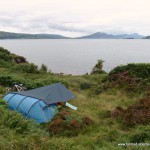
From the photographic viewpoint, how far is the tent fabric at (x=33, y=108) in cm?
1733

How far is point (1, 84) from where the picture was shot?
2747 cm

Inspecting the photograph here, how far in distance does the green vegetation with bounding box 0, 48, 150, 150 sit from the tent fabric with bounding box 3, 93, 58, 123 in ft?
2.45

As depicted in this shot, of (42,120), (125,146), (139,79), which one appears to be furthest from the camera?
(139,79)

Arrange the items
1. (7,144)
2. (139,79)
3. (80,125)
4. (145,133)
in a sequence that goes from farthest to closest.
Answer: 1. (139,79)
2. (80,125)
3. (145,133)
4. (7,144)

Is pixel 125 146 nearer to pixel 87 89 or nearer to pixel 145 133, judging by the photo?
pixel 145 133

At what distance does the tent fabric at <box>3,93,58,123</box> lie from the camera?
1733 cm

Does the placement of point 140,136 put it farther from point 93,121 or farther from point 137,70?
point 137,70

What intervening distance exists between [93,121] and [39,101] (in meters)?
4.21

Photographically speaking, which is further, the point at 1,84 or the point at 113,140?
the point at 1,84

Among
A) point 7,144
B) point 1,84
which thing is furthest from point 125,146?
point 1,84

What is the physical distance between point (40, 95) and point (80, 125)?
5241 mm

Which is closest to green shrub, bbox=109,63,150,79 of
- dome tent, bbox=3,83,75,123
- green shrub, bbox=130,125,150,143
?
dome tent, bbox=3,83,75,123

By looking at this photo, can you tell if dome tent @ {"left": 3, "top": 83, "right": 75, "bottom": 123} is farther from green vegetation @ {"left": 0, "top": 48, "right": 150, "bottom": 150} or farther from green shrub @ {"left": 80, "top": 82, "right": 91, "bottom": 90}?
green shrub @ {"left": 80, "top": 82, "right": 91, "bottom": 90}

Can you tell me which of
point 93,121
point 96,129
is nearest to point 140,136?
point 96,129
